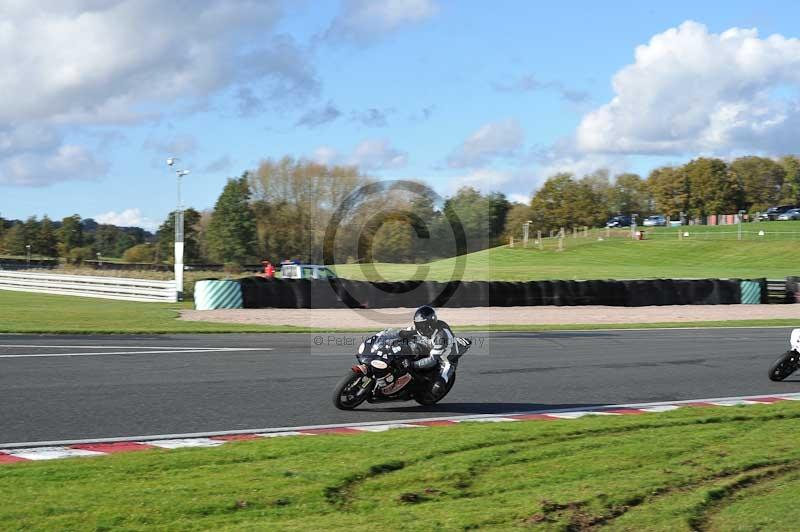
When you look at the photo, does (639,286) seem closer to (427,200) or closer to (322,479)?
(427,200)

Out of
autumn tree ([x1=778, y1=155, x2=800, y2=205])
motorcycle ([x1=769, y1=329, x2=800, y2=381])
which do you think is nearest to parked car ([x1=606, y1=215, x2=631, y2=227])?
autumn tree ([x1=778, y1=155, x2=800, y2=205])

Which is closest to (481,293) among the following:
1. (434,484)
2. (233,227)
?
(434,484)

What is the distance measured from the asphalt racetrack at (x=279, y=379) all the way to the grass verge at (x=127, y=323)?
2044 mm

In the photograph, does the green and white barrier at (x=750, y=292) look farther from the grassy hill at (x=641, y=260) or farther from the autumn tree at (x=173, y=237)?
the autumn tree at (x=173, y=237)

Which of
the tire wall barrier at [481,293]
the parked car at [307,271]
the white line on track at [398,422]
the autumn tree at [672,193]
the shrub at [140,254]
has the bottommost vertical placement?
the white line on track at [398,422]

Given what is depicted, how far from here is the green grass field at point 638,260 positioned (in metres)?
67.0

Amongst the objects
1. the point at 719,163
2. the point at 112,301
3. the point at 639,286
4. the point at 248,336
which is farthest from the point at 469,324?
the point at 719,163

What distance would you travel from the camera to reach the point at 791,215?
109 meters

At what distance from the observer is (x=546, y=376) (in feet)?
52.3

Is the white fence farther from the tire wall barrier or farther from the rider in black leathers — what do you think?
the rider in black leathers

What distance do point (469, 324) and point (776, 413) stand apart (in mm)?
17909

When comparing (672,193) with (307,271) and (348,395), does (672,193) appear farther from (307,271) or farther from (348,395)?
(348,395)

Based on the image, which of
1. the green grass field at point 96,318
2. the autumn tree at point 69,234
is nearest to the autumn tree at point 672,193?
the autumn tree at point 69,234

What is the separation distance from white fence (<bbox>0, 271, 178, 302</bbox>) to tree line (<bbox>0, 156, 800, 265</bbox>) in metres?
7.59
